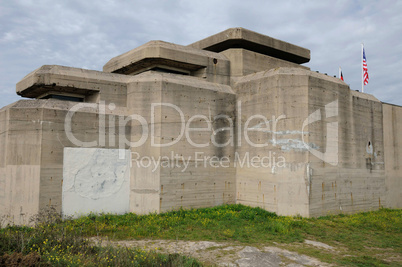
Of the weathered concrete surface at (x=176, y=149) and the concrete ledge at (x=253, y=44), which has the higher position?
the concrete ledge at (x=253, y=44)

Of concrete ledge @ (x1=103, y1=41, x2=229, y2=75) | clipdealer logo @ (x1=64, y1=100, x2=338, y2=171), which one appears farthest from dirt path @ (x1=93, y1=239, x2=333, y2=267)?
concrete ledge @ (x1=103, y1=41, x2=229, y2=75)

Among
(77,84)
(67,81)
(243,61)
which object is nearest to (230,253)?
(77,84)

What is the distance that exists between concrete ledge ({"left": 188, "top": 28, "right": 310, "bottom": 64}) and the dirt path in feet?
34.9

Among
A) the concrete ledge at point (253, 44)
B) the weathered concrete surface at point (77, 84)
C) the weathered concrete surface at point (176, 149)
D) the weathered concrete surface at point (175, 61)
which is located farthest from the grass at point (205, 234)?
the concrete ledge at point (253, 44)

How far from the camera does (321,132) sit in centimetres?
1402

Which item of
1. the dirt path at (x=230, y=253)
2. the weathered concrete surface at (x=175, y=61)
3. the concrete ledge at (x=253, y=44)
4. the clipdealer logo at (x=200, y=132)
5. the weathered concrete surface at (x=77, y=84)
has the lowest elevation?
the dirt path at (x=230, y=253)

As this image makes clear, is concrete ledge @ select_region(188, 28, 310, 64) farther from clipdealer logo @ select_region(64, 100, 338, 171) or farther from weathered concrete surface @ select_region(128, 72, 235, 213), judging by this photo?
clipdealer logo @ select_region(64, 100, 338, 171)

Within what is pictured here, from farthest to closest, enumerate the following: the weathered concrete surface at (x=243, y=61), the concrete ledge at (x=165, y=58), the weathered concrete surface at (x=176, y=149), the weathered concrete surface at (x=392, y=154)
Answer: the weathered concrete surface at (x=392, y=154) < the weathered concrete surface at (x=243, y=61) < the concrete ledge at (x=165, y=58) < the weathered concrete surface at (x=176, y=149)

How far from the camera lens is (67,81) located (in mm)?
13094

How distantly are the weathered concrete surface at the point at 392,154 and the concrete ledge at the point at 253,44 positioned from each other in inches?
213

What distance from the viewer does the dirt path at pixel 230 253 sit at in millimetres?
8242

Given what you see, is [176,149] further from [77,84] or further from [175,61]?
[77,84]

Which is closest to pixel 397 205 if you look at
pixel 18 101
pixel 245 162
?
pixel 245 162

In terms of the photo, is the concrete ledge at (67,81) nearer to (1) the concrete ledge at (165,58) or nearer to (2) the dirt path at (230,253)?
(1) the concrete ledge at (165,58)
